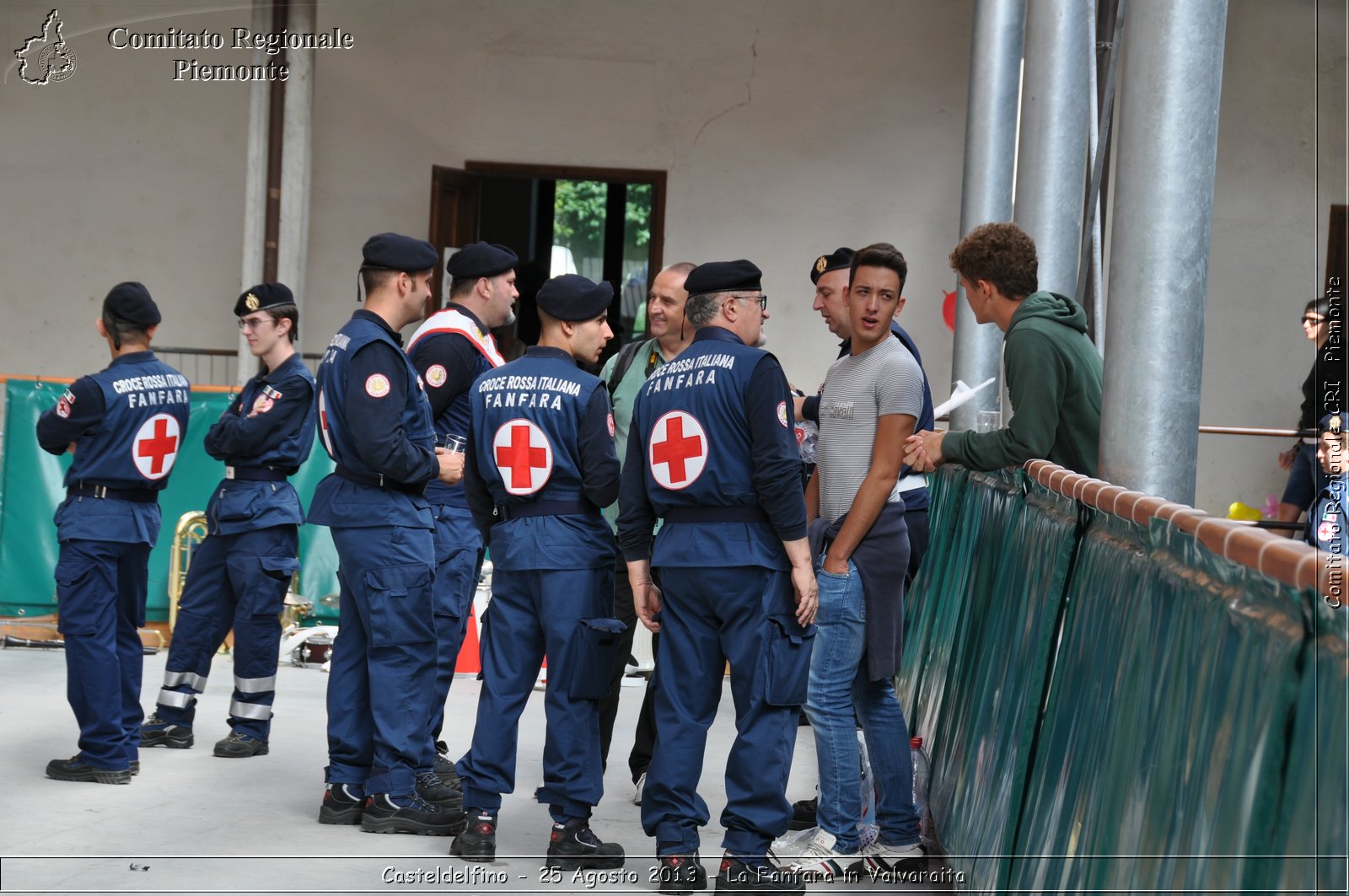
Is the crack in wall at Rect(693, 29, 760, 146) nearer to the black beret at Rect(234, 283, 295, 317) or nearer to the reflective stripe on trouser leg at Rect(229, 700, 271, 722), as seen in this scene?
the black beret at Rect(234, 283, 295, 317)

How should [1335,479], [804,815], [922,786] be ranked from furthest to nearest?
[1335,479] < [804,815] < [922,786]

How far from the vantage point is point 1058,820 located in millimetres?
2676

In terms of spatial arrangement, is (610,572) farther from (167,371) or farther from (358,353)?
(167,371)

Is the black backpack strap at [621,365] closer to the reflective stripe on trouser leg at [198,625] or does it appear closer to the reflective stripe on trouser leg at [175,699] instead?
the reflective stripe on trouser leg at [198,625]

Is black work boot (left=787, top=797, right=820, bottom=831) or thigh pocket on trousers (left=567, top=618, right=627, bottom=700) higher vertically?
thigh pocket on trousers (left=567, top=618, right=627, bottom=700)

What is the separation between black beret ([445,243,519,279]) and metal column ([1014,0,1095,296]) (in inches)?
105

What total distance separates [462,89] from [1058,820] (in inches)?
418

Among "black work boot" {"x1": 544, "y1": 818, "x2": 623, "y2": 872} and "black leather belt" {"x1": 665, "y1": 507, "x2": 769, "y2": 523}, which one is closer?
"black leather belt" {"x1": 665, "y1": 507, "x2": 769, "y2": 523}

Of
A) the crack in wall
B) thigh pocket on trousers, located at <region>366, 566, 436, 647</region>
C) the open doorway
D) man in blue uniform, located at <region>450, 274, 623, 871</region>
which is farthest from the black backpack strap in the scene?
the crack in wall

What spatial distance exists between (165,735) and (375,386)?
2228 millimetres

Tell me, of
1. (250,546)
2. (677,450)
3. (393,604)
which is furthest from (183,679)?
(677,450)

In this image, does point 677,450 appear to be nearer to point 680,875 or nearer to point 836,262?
point 680,875

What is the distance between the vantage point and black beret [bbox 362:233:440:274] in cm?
456

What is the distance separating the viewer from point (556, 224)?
14406 millimetres
